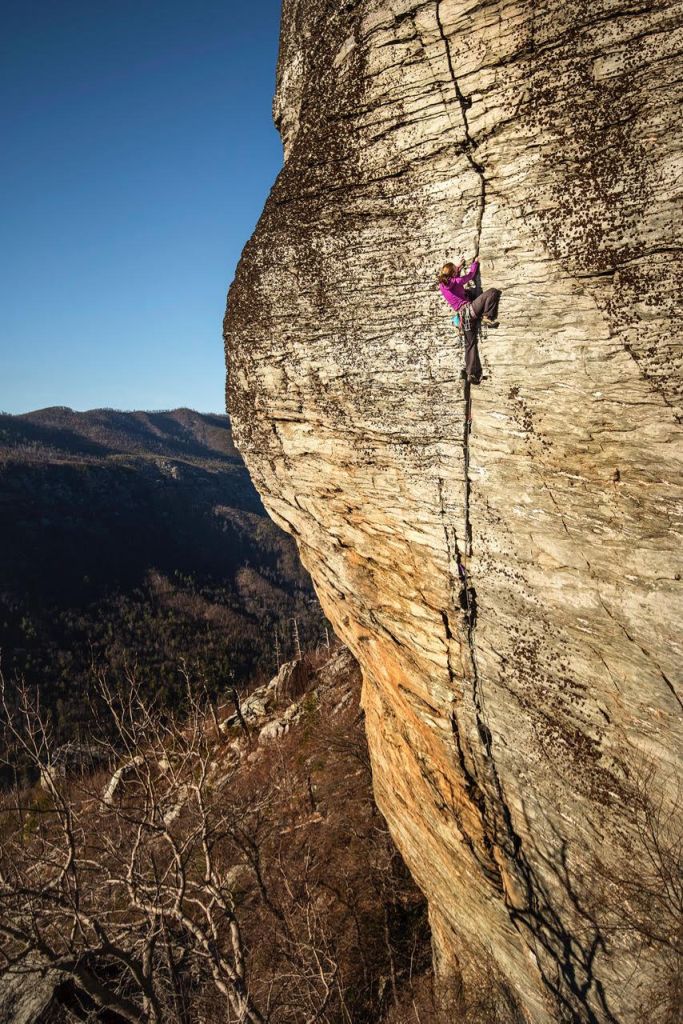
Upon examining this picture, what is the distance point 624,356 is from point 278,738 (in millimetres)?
23760

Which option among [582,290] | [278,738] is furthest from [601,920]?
[278,738]

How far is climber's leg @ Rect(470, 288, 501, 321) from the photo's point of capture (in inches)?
197

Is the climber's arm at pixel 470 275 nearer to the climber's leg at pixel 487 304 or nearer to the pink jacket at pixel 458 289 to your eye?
the pink jacket at pixel 458 289

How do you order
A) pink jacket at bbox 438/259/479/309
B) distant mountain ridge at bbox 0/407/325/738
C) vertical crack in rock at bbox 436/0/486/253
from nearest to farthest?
vertical crack in rock at bbox 436/0/486/253 < pink jacket at bbox 438/259/479/309 < distant mountain ridge at bbox 0/407/325/738

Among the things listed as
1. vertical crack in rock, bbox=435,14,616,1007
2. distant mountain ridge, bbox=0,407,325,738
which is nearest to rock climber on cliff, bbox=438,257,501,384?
vertical crack in rock, bbox=435,14,616,1007

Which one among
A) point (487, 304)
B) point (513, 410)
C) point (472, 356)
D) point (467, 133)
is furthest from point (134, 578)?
point (467, 133)

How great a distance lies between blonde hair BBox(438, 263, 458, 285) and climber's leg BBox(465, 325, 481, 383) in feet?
1.84

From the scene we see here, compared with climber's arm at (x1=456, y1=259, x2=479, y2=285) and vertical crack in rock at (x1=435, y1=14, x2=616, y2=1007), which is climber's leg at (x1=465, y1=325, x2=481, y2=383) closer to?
vertical crack in rock at (x1=435, y1=14, x2=616, y2=1007)

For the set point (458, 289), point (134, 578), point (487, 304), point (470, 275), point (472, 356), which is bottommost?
point (134, 578)

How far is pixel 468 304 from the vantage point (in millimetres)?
5129

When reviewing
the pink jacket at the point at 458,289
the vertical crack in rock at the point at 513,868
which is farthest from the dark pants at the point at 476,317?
the vertical crack in rock at the point at 513,868

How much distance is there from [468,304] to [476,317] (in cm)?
16

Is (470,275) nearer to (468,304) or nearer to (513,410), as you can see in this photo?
(468,304)

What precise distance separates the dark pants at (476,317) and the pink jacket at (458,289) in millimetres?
130
